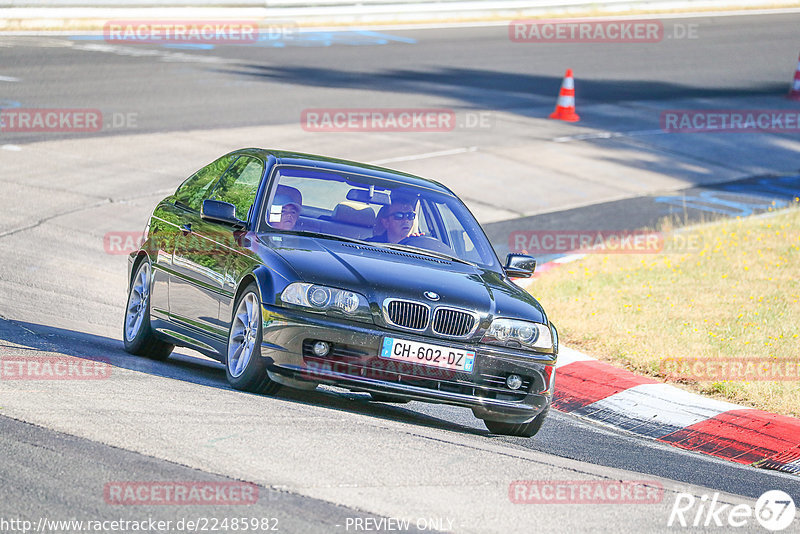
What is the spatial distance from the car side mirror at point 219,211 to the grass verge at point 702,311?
12.4 ft

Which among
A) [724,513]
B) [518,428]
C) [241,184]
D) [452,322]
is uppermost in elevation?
[241,184]

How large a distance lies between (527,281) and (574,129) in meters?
10.5

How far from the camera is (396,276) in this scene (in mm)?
7367

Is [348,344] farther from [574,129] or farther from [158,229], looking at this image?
[574,129]

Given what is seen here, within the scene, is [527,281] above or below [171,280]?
below

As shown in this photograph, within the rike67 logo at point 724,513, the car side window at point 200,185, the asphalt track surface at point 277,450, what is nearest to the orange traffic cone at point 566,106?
the asphalt track surface at point 277,450

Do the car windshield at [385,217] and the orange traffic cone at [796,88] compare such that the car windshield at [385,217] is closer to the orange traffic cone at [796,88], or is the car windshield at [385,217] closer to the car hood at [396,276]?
the car hood at [396,276]

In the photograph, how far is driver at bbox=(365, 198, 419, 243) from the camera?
8.23 meters

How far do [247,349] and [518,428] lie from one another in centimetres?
174

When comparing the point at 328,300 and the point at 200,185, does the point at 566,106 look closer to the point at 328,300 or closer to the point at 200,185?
the point at 200,185

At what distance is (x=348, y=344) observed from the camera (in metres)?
7.08

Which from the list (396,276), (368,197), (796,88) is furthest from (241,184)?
(796,88)

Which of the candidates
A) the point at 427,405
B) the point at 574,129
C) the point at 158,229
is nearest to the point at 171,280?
the point at 158,229

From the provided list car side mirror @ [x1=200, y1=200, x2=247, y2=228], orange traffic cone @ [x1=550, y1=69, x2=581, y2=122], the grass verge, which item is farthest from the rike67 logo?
orange traffic cone @ [x1=550, y1=69, x2=581, y2=122]
